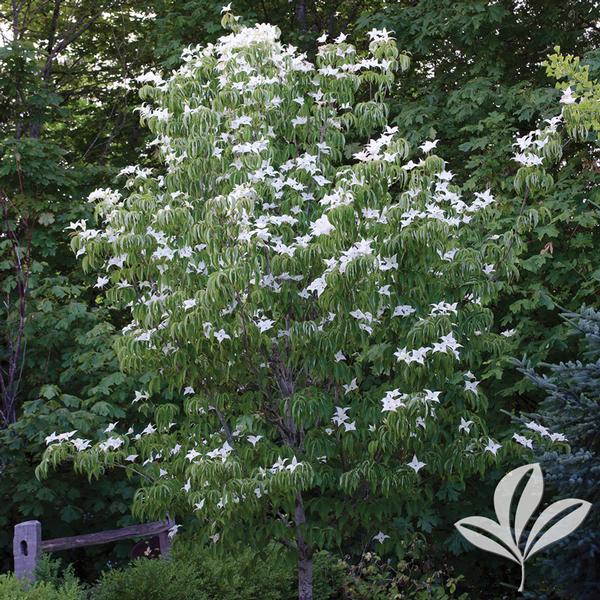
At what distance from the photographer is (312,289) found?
4574mm

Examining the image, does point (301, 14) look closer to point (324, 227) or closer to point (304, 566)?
point (324, 227)

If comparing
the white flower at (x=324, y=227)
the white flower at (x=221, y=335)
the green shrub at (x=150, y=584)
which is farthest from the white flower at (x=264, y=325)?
the green shrub at (x=150, y=584)

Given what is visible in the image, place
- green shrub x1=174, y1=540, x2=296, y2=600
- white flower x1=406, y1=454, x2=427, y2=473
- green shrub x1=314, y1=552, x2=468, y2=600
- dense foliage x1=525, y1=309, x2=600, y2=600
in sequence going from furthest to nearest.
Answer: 1. green shrub x1=314, y1=552, x2=468, y2=600
2. green shrub x1=174, y1=540, x2=296, y2=600
3. white flower x1=406, y1=454, x2=427, y2=473
4. dense foliage x1=525, y1=309, x2=600, y2=600

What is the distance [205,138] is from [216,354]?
4.02 feet

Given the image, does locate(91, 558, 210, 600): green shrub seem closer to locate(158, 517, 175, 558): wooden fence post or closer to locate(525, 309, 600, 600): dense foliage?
locate(158, 517, 175, 558): wooden fence post

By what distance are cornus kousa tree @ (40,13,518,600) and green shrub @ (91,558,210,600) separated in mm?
669

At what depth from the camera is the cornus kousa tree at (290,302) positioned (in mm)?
4488

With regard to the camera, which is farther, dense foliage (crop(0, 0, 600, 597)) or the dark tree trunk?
the dark tree trunk

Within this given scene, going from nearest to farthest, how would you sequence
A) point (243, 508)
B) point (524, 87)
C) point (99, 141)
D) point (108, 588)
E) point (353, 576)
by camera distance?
point (243, 508), point (108, 588), point (353, 576), point (524, 87), point (99, 141)

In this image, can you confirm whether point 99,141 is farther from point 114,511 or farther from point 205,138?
point 205,138

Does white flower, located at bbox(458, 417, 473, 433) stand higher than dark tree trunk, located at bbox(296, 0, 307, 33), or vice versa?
dark tree trunk, located at bbox(296, 0, 307, 33)

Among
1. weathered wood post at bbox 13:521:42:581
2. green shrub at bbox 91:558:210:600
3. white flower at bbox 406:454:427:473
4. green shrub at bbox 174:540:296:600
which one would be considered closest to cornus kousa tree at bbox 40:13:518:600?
white flower at bbox 406:454:427:473

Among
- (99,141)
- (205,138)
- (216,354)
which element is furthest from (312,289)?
(99,141)

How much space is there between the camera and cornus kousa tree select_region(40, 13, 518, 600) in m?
4.49
